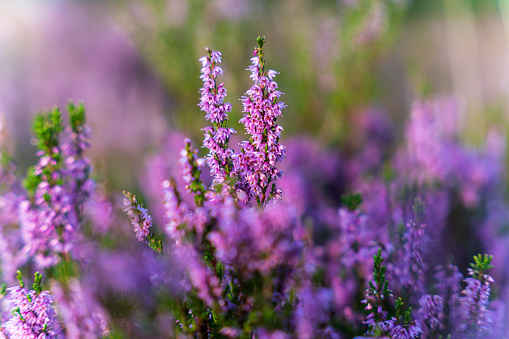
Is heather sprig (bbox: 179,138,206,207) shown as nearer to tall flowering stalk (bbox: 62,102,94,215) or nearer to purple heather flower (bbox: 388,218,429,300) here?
tall flowering stalk (bbox: 62,102,94,215)

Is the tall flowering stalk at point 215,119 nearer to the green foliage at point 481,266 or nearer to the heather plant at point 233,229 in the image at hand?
the heather plant at point 233,229

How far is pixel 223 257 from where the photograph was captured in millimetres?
1017

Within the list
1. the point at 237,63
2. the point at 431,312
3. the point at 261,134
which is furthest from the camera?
the point at 237,63

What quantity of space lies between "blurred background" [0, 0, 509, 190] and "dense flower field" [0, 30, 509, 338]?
0.50 metres

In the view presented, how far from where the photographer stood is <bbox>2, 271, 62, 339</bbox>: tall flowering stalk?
1229mm

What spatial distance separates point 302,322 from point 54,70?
659 centimetres

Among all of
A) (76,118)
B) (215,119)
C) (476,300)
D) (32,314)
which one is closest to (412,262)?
(476,300)

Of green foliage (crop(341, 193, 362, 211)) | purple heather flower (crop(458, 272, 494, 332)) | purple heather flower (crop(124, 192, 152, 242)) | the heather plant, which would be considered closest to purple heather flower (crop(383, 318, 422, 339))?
purple heather flower (crop(458, 272, 494, 332))

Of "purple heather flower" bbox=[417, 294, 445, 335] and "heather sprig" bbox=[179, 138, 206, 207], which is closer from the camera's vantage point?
"heather sprig" bbox=[179, 138, 206, 207]

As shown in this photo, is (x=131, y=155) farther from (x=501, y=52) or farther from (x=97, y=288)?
(x=501, y=52)

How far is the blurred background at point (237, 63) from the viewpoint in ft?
13.0

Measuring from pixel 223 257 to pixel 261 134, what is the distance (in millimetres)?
403

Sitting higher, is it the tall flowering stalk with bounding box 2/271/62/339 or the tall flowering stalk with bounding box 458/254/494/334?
the tall flowering stalk with bounding box 458/254/494/334

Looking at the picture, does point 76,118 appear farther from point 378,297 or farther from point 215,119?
point 378,297
